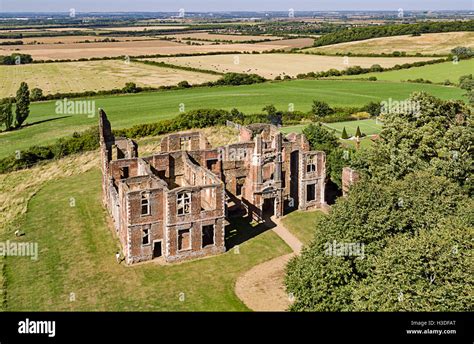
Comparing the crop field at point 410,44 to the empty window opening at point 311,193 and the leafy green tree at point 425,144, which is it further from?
the empty window opening at point 311,193

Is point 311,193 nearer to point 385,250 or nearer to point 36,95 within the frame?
point 385,250

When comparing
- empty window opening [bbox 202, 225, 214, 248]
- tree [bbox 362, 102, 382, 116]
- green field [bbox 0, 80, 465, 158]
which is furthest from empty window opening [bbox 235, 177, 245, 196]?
tree [bbox 362, 102, 382, 116]

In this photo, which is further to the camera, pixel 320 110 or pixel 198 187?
pixel 320 110

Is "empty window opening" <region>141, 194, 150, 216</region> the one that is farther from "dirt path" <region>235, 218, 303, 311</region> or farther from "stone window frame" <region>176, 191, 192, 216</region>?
"dirt path" <region>235, 218, 303, 311</region>

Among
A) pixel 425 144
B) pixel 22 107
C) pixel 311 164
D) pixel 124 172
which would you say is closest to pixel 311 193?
pixel 311 164

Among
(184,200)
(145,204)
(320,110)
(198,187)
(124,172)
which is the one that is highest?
(320,110)

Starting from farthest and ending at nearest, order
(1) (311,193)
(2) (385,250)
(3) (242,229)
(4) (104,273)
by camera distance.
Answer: (1) (311,193) → (3) (242,229) → (4) (104,273) → (2) (385,250)

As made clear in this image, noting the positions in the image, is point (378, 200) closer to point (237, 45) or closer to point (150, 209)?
point (150, 209)
